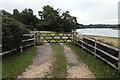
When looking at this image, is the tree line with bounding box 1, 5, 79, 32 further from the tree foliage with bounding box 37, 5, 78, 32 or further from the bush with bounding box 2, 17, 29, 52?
the bush with bounding box 2, 17, 29, 52

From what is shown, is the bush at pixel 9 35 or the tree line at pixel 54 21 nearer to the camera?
the bush at pixel 9 35

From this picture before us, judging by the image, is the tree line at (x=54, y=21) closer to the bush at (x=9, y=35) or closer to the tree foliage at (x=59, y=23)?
the tree foliage at (x=59, y=23)

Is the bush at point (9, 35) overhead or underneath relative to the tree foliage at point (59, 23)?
underneath

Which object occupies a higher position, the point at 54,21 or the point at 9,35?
the point at 54,21

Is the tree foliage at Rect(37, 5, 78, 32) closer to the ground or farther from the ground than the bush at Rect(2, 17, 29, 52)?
farther from the ground

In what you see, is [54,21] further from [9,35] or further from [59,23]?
[9,35]

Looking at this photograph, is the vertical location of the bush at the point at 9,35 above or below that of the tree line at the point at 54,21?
below

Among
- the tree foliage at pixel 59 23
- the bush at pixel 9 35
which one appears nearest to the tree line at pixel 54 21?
the tree foliage at pixel 59 23

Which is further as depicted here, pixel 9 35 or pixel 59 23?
pixel 59 23

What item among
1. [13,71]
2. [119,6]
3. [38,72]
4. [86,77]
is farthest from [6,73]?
[119,6]

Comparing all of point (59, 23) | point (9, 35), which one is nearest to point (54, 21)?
point (59, 23)

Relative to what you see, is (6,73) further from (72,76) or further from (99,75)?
(99,75)

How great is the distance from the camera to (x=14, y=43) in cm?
570

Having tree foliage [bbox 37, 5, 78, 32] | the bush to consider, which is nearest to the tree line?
tree foliage [bbox 37, 5, 78, 32]
